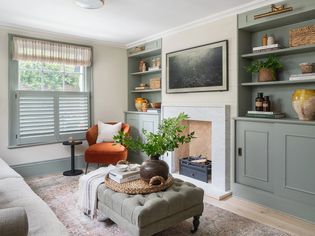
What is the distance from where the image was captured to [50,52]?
13.3 ft

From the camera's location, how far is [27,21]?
3.59 meters

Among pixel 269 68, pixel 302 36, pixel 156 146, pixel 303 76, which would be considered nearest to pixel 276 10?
pixel 302 36

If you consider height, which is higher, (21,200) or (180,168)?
(21,200)

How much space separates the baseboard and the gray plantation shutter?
0.37 metres

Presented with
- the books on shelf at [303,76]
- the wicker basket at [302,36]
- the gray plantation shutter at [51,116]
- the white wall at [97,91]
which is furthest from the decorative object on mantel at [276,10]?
the gray plantation shutter at [51,116]

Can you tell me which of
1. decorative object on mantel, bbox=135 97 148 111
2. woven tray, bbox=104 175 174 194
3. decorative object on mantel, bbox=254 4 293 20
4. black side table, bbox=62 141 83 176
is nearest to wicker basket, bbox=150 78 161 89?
decorative object on mantel, bbox=135 97 148 111

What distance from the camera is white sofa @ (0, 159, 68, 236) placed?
108cm

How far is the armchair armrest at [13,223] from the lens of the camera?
3.44 ft

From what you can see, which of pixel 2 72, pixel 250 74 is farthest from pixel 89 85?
pixel 250 74

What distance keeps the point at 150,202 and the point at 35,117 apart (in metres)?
2.89

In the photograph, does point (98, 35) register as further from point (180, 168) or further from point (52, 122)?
point (180, 168)

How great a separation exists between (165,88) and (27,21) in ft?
7.63

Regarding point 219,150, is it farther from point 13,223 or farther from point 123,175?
point 13,223

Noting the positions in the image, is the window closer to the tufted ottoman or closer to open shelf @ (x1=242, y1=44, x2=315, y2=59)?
the tufted ottoman
